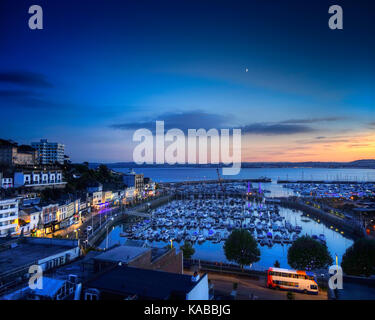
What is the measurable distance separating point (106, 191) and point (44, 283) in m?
26.0

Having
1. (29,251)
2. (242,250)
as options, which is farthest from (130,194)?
(29,251)

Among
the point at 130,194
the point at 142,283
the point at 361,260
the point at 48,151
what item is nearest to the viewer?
the point at 142,283

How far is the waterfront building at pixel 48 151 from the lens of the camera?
1467 inches

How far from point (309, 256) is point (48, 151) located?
38.7 metres

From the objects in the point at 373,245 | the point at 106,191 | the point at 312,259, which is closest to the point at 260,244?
the point at 312,259

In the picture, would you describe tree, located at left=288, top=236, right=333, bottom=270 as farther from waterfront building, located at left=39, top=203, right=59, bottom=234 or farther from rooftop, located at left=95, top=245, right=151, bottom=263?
waterfront building, located at left=39, top=203, right=59, bottom=234

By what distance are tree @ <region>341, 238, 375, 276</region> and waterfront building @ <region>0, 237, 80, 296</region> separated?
974 cm

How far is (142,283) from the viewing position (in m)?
4.26

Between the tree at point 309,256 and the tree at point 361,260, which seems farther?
the tree at point 309,256

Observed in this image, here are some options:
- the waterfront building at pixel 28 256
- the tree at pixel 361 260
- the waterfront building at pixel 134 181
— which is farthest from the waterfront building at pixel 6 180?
the tree at pixel 361 260

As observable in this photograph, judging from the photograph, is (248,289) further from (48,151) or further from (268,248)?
(48,151)

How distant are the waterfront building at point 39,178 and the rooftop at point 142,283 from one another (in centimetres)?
2166

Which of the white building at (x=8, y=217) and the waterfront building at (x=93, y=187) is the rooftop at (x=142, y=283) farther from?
the waterfront building at (x=93, y=187)
